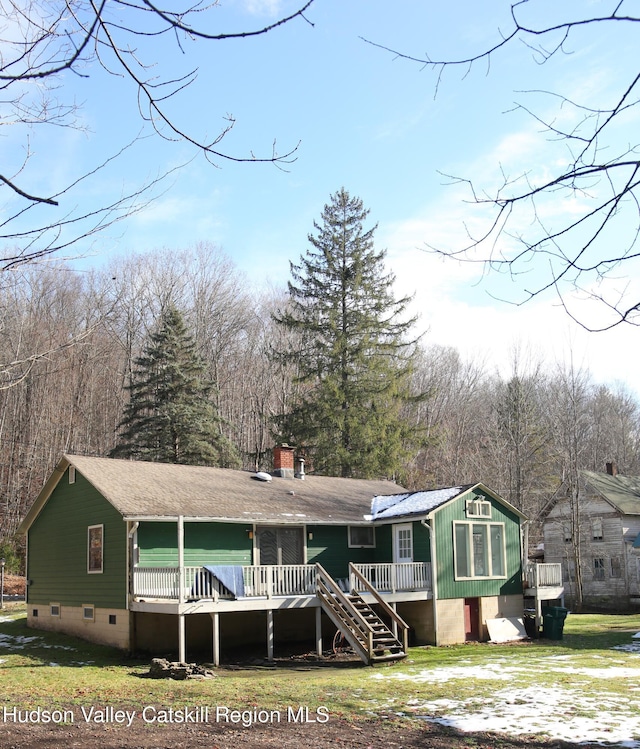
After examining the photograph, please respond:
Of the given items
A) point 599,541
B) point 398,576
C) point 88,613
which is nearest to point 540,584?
point 398,576

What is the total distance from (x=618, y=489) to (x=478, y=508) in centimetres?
1951

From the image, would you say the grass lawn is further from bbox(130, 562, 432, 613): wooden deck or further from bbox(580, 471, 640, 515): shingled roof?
bbox(580, 471, 640, 515): shingled roof

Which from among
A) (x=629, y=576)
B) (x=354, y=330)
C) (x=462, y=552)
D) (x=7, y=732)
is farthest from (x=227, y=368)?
(x=7, y=732)

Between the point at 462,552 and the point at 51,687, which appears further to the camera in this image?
the point at 462,552

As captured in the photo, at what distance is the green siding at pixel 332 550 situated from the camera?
20875mm

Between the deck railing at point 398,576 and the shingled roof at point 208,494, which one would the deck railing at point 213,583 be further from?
the shingled roof at point 208,494

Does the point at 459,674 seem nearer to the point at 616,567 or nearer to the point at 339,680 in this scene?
the point at 339,680

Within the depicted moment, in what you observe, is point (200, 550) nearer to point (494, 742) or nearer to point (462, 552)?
point (462, 552)

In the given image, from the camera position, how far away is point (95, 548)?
1916 centimetres

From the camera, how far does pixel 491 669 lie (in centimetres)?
1484

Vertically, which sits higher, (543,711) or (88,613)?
(88,613)

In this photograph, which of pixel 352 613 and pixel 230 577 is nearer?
pixel 352 613

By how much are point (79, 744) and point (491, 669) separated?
9.02 metres

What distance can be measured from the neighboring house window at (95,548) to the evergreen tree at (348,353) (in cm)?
1655
